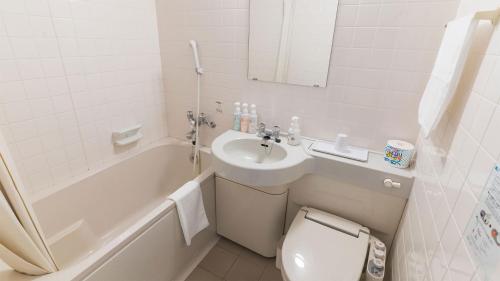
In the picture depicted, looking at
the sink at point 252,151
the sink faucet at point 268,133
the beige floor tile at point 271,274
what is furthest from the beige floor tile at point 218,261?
the sink faucet at point 268,133

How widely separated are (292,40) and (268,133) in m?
0.52

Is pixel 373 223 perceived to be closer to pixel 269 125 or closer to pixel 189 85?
pixel 269 125

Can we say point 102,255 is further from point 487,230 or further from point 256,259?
point 487,230

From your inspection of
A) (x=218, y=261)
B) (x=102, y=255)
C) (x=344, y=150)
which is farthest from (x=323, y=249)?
(x=102, y=255)

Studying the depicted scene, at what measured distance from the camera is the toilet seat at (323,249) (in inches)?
38.1

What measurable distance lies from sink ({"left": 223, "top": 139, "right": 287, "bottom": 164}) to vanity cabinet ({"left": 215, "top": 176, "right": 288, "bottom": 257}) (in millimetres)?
172

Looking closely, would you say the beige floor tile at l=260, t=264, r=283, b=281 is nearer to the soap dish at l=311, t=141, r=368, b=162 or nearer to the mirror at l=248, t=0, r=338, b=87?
the soap dish at l=311, t=141, r=368, b=162

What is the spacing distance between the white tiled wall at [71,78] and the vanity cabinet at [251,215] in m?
0.81

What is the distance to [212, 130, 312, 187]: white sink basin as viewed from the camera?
3.58ft

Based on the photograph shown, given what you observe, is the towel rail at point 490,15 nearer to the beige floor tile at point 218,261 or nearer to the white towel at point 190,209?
the white towel at point 190,209

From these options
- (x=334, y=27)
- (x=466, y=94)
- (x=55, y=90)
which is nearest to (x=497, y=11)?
(x=466, y=94)

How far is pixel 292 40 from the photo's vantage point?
4.15 feet

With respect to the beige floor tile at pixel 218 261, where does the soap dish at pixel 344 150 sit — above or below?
above

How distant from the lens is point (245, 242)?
157 cm
